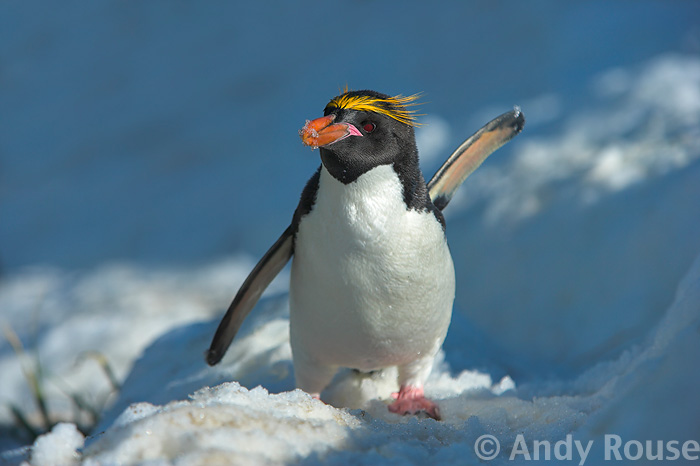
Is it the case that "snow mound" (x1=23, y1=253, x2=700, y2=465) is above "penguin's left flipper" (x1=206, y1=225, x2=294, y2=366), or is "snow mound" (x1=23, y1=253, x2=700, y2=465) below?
below

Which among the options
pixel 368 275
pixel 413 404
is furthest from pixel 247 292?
pixel 413 404

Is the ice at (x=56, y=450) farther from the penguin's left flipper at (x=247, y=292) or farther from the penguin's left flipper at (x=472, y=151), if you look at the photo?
the penguin's left flipper at (x=472, y=151)

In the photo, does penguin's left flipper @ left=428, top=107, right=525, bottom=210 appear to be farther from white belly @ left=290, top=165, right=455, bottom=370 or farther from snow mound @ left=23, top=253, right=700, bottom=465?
snow mound @ left=23, top=253, right=700, bottom=465

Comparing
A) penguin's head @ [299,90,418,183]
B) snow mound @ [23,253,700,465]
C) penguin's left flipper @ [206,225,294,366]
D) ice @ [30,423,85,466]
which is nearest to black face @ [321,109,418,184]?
penguin's head @ [299,90,418,183]

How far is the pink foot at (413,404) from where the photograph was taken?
5.12 ft

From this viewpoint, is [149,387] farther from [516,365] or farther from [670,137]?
[670,137]

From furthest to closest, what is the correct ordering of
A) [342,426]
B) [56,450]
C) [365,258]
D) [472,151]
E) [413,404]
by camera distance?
1. [472,151]
2. [413,404]
3. [365,258]
4. [342,426]
5. [56,450]

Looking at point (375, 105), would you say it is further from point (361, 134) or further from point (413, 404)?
point (413, 404)

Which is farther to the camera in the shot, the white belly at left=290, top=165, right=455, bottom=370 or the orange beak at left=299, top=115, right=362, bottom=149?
the white belly at left=290, top=165, right=455, bottom=370

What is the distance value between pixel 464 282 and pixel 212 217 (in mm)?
1808

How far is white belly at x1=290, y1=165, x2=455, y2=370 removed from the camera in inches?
56.9

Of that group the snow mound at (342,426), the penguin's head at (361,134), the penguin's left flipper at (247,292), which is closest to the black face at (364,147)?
the penguin's head at (361,134)

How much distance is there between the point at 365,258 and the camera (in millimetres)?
1450

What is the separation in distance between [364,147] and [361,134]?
3 cm
